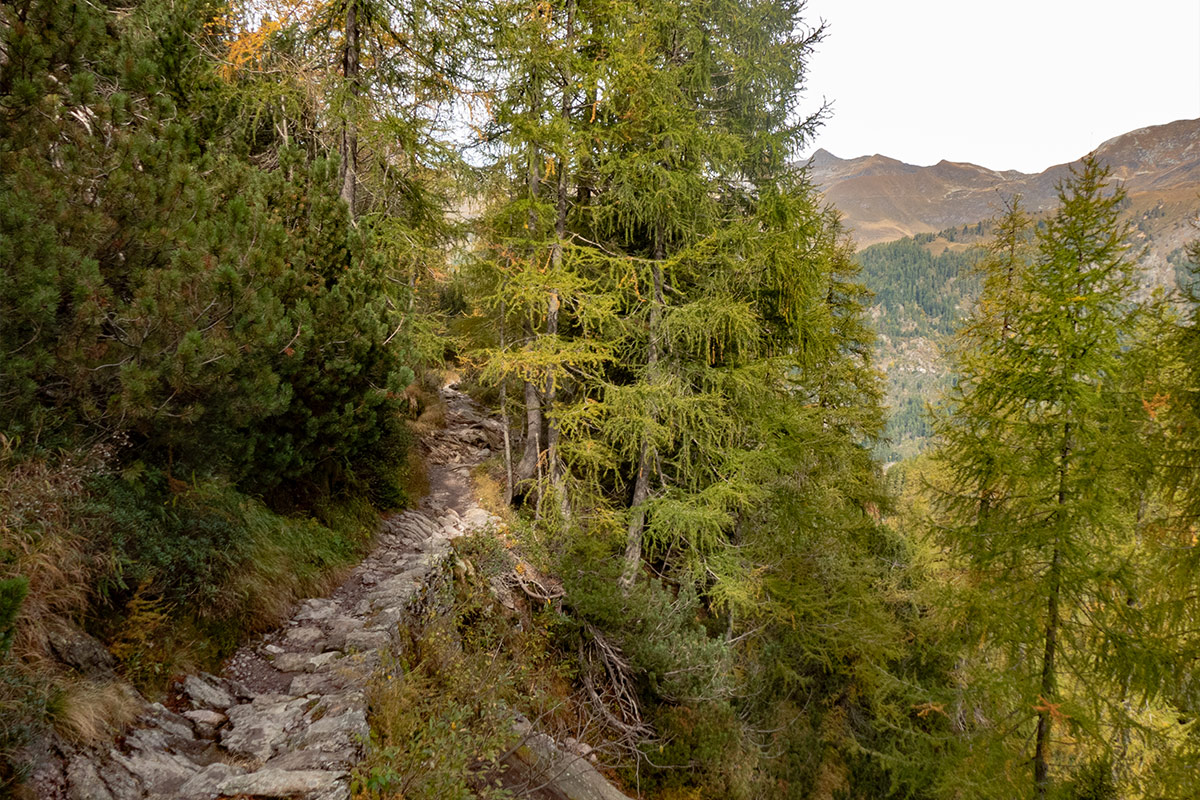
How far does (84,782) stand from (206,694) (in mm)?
1349

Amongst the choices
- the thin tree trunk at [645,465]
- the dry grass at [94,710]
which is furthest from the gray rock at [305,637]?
the thin tree trunk at [645,465]

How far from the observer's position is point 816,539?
11.8 metres

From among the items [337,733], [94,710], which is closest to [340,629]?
[337,733]

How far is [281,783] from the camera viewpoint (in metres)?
3.18

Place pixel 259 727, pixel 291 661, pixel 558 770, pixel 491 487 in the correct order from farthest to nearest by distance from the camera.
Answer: pixel 491 487 < pixel 558 770 < pixel 291 661 < pixel 259 727

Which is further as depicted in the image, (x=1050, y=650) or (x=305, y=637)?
(x=1050, y=650)

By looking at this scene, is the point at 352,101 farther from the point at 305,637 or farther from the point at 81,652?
the point at 81,652

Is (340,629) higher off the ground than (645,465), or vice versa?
(645,465)

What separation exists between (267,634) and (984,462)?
9255 mm

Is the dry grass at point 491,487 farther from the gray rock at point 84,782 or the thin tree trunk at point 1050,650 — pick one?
the thin tree trunk at point 1050,650

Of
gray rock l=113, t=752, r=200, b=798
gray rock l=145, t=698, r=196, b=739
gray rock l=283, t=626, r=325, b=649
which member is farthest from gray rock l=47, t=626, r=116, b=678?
gray rock l=283, t=626, r=325, b=649

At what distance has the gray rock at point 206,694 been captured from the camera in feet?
12.7

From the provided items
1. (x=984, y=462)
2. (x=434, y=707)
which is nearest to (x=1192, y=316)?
(x=984, y=462)

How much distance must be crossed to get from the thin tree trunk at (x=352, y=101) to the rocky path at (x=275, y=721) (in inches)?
202
